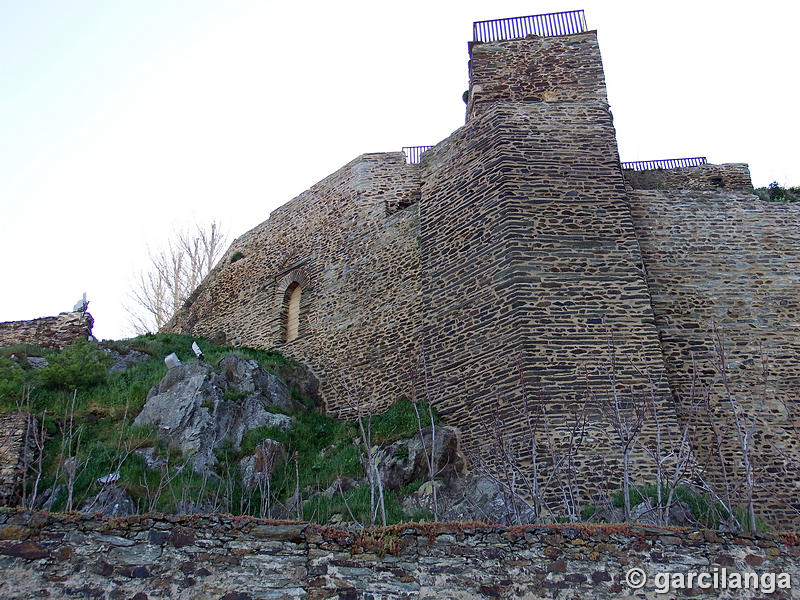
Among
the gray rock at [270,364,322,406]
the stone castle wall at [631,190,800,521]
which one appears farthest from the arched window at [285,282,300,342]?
the stone castle wall at [631,190,800,521]

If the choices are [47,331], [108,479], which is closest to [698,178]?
[108,479]

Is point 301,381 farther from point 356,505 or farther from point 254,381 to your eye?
point 356,505

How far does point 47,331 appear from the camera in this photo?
17750 mm

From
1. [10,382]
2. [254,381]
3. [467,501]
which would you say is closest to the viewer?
[467,501]

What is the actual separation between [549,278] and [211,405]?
622cm

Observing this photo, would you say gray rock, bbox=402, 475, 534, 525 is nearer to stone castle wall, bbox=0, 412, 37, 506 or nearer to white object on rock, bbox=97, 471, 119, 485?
white object on rock, bbox=97, 471, 119, 485

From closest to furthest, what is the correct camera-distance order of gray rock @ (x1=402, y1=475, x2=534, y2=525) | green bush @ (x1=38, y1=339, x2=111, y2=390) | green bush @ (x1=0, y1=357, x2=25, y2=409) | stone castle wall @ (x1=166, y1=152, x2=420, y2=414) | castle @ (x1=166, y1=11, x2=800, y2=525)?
gray rock @ (x1=402, y1=475, x2=534, y2=525) < castle @ (x1=166, y1=11, x2=800, y2=525) < green bush @ (x1=0, y1=357, x2=25, y2=409) < green bush @ (x1=38, y1=339, x2=111, y2=390) < stone castle wall @ (x1=166, y1=152, x2=420, y2=414)

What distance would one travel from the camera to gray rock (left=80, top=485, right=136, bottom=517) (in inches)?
439

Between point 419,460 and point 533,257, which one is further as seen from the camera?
point 533,257

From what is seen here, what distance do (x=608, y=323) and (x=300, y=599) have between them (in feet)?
24.9

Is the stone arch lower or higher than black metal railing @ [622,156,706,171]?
lower

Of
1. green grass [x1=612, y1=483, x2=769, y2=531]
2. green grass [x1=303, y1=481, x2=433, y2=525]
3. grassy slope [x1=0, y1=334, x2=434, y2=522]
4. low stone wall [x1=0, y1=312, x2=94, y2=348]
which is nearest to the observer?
green grass [x1=612, y1=483, x2=769, y2=531]

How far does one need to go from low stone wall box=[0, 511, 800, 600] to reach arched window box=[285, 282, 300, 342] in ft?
35.6

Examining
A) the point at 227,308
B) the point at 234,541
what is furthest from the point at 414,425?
the point at 227,308
